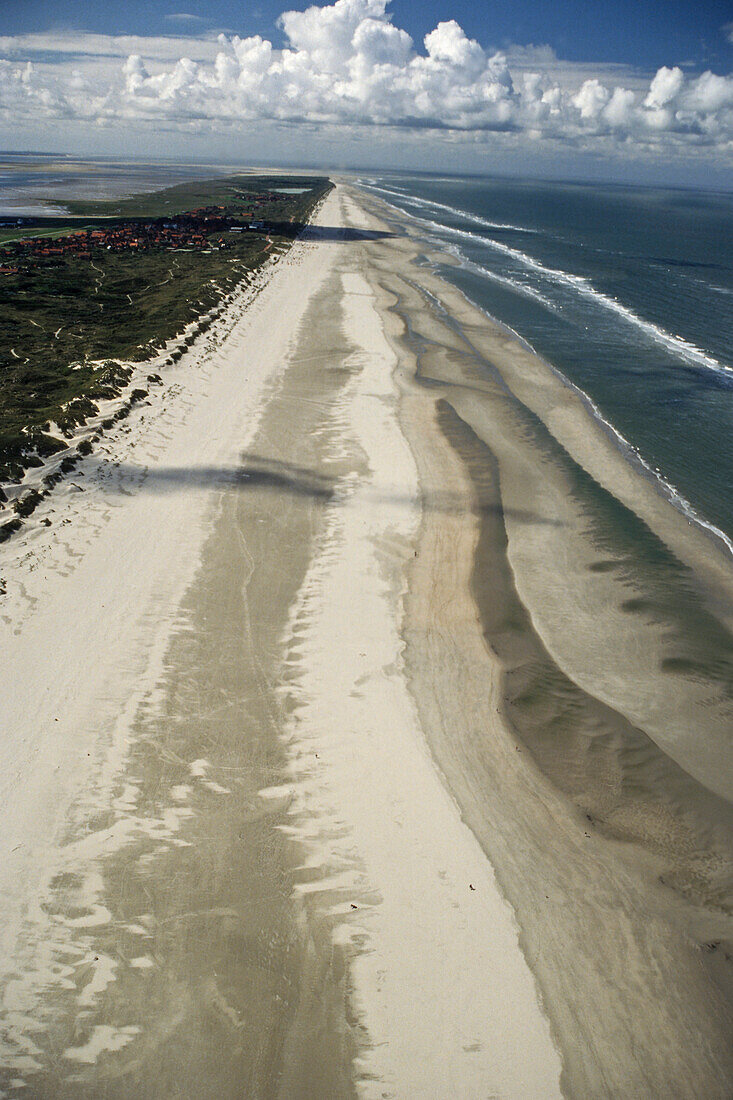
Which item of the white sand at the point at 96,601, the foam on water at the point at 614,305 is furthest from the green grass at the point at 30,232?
the white sand at the point at 96,601

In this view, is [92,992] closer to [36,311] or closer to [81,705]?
[81,705]

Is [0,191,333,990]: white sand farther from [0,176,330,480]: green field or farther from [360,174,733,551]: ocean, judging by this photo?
[360,174,733,551]: ocean

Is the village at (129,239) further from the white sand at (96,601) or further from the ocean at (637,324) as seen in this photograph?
the white sand at (96,601)

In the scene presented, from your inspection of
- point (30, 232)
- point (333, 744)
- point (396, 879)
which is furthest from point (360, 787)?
point (30, 232)

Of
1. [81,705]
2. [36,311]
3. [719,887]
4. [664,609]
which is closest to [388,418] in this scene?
[664,609]

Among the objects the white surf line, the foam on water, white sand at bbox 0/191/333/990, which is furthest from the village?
the white surf line

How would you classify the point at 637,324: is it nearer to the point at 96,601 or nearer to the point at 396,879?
the point at 96,601
